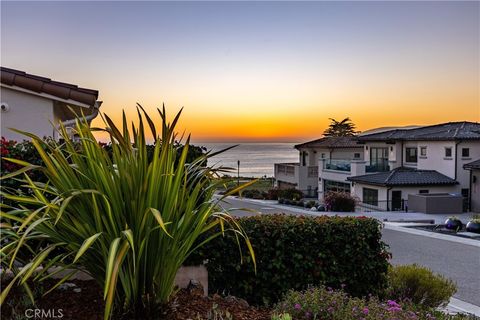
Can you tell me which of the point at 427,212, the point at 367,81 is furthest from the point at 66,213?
the point at 427,212

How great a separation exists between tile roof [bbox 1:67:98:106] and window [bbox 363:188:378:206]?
25615mm

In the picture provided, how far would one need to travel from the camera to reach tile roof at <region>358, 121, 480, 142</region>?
28.7 metres

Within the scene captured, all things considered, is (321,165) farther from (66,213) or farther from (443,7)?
(66,213)

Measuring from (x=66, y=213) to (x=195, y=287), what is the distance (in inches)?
71.4

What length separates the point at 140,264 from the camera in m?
3.29

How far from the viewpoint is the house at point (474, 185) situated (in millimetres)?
27188

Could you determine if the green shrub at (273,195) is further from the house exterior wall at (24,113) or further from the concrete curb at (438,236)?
the house exterior wall at (24,113)

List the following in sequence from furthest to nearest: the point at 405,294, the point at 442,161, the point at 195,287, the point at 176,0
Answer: the point at 442,161, the point at 176,0, the point at 405,294, the point at 195,287

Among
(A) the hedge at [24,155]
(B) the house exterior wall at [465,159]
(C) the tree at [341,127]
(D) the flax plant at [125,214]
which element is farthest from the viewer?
(C) the tree at [341,127]

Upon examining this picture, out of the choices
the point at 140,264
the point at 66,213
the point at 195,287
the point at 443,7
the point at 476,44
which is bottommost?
the point at 195,287

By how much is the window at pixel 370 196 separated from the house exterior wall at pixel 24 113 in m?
25.9

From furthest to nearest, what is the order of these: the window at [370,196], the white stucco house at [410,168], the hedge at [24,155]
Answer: the window at [370,196] < the white stucco house at [410,168] < the hedge at [24,155]

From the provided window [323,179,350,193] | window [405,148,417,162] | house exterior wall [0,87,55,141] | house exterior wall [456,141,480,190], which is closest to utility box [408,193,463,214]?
house exterior wall [456,141,480,190]

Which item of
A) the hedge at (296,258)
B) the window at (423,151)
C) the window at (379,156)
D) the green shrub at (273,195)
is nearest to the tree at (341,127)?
the window at (379,156)
